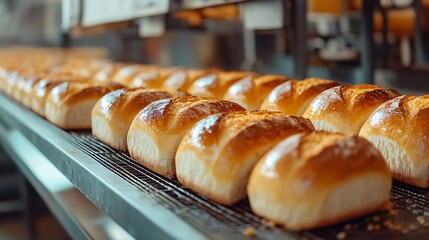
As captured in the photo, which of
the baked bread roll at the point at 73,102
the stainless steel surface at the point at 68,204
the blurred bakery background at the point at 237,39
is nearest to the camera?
the stainless steel surface at the point at 68,204

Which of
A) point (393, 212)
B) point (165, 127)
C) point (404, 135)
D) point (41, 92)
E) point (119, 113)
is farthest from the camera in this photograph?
point (41, 92)

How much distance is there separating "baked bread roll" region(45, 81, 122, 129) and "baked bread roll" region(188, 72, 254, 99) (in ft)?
1.07

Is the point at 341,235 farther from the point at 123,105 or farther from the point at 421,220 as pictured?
the point at 123,105

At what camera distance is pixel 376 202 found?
0.92m

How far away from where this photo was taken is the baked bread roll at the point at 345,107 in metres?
1.32

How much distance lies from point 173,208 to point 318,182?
0.89 feet

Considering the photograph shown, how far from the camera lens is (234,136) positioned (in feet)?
3.34

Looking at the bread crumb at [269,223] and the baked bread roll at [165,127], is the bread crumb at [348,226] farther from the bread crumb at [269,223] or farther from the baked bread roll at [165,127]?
the baked bread roll at [165,127]

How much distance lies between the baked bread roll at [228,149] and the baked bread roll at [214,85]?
0.92m

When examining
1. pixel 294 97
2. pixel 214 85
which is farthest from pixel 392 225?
pixel 214 85

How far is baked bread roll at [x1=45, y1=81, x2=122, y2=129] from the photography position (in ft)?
6.22

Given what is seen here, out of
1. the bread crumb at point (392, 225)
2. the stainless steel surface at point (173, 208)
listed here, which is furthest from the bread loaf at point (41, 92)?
the bread crumb at point (392, 225)

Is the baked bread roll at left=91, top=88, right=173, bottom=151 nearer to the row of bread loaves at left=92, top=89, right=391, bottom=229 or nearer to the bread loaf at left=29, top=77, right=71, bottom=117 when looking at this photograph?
the row of bread loaves at left=92, top=89, right=391, bottom=229

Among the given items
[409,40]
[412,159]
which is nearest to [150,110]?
[412,159]
